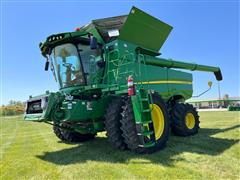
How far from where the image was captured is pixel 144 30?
6.88m

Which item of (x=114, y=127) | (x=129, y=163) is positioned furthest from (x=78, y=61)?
(x=129, y=163)

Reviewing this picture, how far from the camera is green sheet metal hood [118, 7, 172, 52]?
246 inches

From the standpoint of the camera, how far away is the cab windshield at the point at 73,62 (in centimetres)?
626

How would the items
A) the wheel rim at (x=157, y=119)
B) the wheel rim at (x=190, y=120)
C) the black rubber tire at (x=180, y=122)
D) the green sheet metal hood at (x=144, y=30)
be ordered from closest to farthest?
the wheel rim at (x=157, y=119)
the green sheet metal hood at (x=144, y=30)
the black rubber tire at (x=180, y=122)
the wheel rim at (x=190, y=120)

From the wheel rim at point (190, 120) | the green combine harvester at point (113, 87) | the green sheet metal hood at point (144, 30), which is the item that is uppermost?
the green sheet metal hood at point (144, 30)

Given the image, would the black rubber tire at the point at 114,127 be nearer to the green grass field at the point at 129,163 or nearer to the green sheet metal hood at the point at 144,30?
the green grass field at the point at 129,163

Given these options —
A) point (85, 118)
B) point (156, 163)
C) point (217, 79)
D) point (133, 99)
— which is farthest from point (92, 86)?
point (217, 79)

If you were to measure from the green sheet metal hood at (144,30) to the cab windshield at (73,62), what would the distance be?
3.55 ft

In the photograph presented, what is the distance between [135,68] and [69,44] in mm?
1956

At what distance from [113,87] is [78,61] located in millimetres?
1311

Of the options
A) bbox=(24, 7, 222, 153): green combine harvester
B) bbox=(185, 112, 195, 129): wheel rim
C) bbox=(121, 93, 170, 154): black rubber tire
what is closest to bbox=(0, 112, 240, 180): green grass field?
bbox=(121, 93, 170, 154): black rubber tire

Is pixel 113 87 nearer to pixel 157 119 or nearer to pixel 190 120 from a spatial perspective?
pixel 157 119

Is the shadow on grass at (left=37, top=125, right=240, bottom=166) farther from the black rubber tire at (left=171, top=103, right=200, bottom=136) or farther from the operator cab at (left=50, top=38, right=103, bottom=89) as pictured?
the operator cab at (left=50, top=38, right=103, bottom=89)

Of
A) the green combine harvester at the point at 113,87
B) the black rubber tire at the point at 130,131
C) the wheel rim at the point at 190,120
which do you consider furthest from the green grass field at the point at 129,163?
the wheel rim at the point at 190,120
